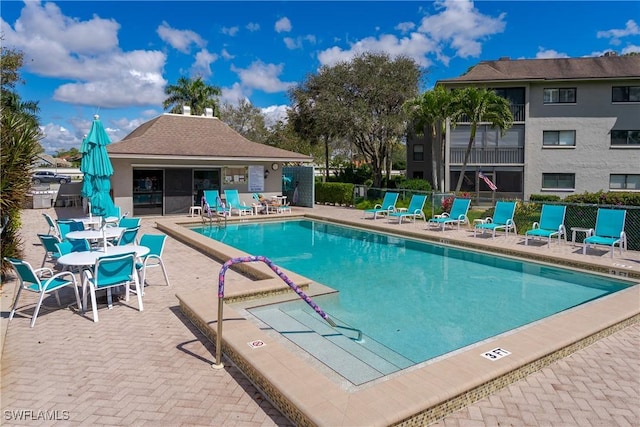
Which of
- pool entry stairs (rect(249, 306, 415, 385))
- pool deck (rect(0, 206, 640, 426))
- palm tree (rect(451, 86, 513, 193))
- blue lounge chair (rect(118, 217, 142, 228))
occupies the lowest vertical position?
pool entry stairs (rect(249, 306, 415, 385))

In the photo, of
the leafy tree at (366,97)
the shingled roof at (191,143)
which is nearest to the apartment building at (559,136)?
the leafy tree at (366,97)

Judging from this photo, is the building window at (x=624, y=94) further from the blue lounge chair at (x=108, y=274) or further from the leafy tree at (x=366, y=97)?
the blue lounge chair at (x=108, y=274)

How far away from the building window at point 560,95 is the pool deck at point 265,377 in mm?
24979

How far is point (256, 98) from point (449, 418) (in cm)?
4797

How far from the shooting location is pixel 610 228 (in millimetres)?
10594

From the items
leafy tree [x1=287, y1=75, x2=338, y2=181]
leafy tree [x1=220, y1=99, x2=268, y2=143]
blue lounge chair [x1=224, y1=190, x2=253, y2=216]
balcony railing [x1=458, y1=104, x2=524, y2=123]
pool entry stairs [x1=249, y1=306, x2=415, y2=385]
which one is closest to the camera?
pool entry stairs [x1=249, y1=306, x2=415, y2=385]

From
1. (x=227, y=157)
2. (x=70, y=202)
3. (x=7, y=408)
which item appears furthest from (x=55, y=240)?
(x=70, y=202)

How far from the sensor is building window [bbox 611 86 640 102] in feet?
88.9

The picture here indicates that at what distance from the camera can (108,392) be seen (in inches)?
158

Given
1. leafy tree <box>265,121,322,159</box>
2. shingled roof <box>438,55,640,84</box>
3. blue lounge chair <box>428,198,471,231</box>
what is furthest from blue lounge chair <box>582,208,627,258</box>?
leafy tree <box>265,121,322,159</box>

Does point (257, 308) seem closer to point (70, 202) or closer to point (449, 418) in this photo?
point (449, 418)

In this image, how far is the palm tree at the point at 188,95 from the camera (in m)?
38.0

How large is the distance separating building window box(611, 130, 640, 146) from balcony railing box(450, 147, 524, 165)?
5.76m

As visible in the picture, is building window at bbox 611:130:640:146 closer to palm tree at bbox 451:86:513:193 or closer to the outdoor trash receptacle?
palm tree at bbox 451:86:513:193
